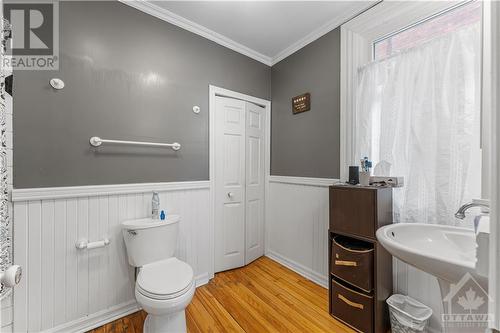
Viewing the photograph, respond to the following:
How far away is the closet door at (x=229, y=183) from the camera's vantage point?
2.33 meters

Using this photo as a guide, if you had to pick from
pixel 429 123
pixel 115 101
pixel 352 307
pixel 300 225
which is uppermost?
pixel 115 101

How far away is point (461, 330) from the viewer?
104cm

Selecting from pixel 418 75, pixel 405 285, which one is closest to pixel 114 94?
pixel 418 75

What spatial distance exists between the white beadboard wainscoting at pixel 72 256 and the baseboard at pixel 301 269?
4.95 feet

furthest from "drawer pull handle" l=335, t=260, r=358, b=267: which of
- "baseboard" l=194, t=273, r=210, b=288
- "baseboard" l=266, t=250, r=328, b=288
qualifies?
"baseboard" l=194, t=273, r=210, b=288

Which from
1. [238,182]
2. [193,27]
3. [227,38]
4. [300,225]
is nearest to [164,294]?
[238,182]

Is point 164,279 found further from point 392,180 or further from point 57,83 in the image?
point 392,180

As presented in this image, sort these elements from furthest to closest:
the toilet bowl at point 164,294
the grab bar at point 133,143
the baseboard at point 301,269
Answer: the baseboard at point 301,269
the grab bar at point 133,143
the toilet bowl at point 164,294

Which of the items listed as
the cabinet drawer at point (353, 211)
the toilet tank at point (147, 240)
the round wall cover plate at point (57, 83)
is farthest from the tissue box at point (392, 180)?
the round wall cover plate at point (57, 83)

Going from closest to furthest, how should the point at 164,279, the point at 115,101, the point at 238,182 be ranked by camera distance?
the point at 164,279 < the point at 115,101 < the point at 238,182

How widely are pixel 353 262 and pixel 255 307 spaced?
2.92 ft

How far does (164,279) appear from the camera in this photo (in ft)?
4.65

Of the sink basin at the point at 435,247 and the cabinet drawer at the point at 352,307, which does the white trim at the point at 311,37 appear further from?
the cabinet drawer at the point at 352,307

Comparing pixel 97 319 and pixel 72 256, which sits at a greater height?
pixel 72 256
